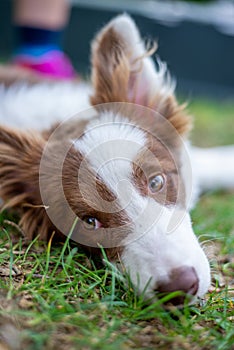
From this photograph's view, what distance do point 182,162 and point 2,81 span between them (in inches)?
86.6

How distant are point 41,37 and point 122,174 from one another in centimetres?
447

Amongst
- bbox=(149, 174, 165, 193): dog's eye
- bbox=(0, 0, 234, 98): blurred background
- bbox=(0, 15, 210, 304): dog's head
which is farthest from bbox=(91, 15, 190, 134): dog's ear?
bbox=(0, 0, 234, 98): blurred background

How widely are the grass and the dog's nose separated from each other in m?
0.06

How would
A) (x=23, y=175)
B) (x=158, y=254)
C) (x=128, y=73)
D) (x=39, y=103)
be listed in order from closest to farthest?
(x=158, y=254), (x=23, y=175), (x=128, y=73), (x=39, y=103)

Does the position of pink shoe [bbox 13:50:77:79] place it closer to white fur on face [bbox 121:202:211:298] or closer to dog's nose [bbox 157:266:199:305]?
white fur on face [bbox 121:202:211:298]

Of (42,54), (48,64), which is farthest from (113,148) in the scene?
(42,54)

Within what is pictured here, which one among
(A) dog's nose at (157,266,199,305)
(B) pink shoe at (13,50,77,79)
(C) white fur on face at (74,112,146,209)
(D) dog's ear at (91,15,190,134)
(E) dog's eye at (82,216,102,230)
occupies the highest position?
(D) dog's ear at (91,15,190,134)

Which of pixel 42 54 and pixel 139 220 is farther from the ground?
pixel 139 220

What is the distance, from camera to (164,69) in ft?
13.4

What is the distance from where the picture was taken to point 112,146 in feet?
10.6

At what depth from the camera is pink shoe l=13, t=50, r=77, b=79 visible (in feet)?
21.7

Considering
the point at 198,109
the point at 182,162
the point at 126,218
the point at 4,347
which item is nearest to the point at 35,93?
the point at 182,162

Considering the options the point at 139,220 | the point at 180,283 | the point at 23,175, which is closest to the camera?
the point at 180,283

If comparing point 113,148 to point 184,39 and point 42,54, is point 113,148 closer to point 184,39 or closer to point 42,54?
point 42,54
